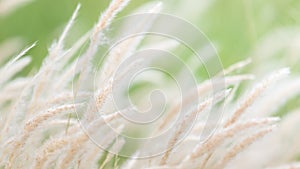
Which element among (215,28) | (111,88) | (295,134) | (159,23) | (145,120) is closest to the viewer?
(111,88)

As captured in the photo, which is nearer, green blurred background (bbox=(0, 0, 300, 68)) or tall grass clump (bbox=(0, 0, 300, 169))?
tall grass clump (bbox=(0, 0, 300, 169))

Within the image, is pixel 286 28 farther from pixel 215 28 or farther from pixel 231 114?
pixel 231 114

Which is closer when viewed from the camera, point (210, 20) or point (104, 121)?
point (104, 121)

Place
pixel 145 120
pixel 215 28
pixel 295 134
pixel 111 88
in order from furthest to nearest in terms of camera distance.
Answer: pixel 215 28 → pixel 295 134 → pixel 145 120 → pixel 111 88

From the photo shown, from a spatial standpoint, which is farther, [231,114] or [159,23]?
[159,23]

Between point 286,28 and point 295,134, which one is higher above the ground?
point 286,28

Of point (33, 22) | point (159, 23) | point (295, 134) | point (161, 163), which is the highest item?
point (33, 22)

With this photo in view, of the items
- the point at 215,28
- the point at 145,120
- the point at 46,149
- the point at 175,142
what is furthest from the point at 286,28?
the point at 46,149

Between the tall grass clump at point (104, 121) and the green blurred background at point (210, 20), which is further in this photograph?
the green blurred background at point (210, 20)
